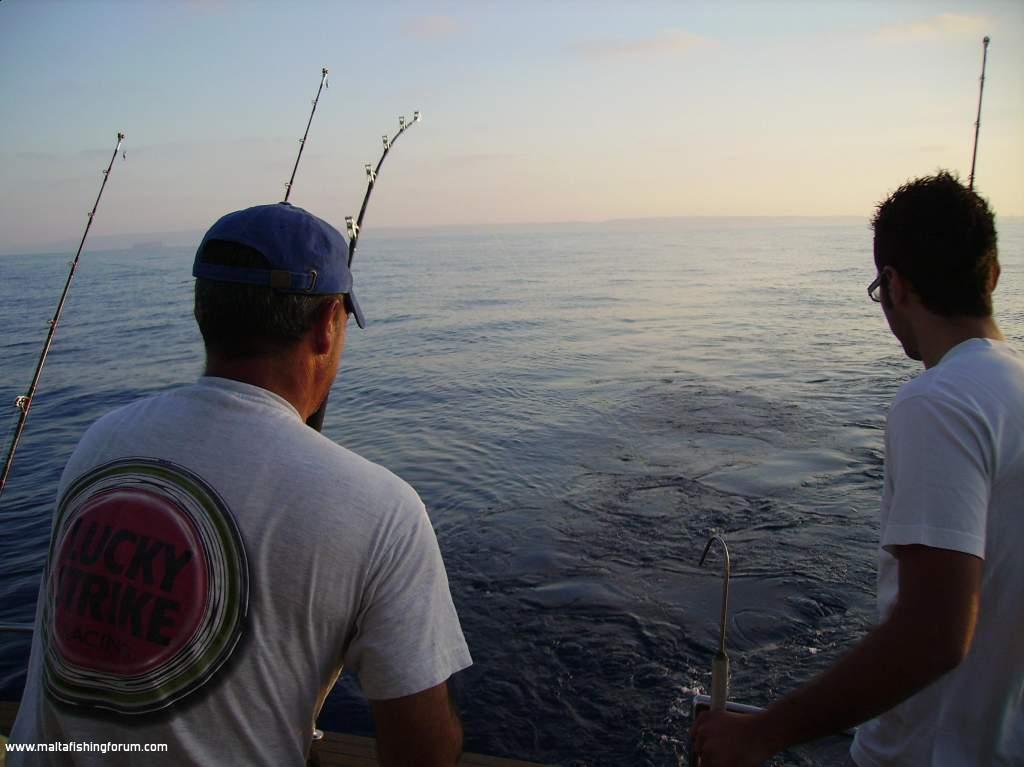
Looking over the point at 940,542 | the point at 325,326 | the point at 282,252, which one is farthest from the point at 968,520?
the point at 282,252

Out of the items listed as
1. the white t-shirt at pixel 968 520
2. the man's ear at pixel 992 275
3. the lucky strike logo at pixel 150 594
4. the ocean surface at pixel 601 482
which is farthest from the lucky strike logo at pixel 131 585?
the ocean surface at pixel 601 482

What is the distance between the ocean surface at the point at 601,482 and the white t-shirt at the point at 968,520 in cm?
305

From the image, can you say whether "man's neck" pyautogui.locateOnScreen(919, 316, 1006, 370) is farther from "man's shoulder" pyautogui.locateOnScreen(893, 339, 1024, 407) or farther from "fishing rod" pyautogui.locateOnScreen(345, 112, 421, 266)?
"fishing rod" pyautogui.locateOnScreen(345, 112, 421, 266)

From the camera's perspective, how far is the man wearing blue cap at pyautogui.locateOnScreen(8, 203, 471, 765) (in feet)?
4.50

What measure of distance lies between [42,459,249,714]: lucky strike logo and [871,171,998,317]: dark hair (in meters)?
1.64

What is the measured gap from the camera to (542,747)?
4.70 m

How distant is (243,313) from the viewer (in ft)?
5.25

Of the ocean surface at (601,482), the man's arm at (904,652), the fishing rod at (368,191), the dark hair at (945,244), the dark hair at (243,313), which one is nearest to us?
the man's arm at (904,652)

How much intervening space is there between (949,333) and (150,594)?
1841 mm

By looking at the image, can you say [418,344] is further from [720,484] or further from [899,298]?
[899,298]

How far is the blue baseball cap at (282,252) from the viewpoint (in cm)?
161

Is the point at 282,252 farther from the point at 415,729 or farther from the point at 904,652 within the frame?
the point at 904,652

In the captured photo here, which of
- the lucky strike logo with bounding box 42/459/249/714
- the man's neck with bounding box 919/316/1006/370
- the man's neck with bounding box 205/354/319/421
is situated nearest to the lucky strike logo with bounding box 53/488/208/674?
the lucky strike logo with bounding box 42/459/249/714

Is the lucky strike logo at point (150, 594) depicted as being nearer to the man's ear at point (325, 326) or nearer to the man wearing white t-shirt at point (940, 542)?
the man's ear at point (325, 326)
